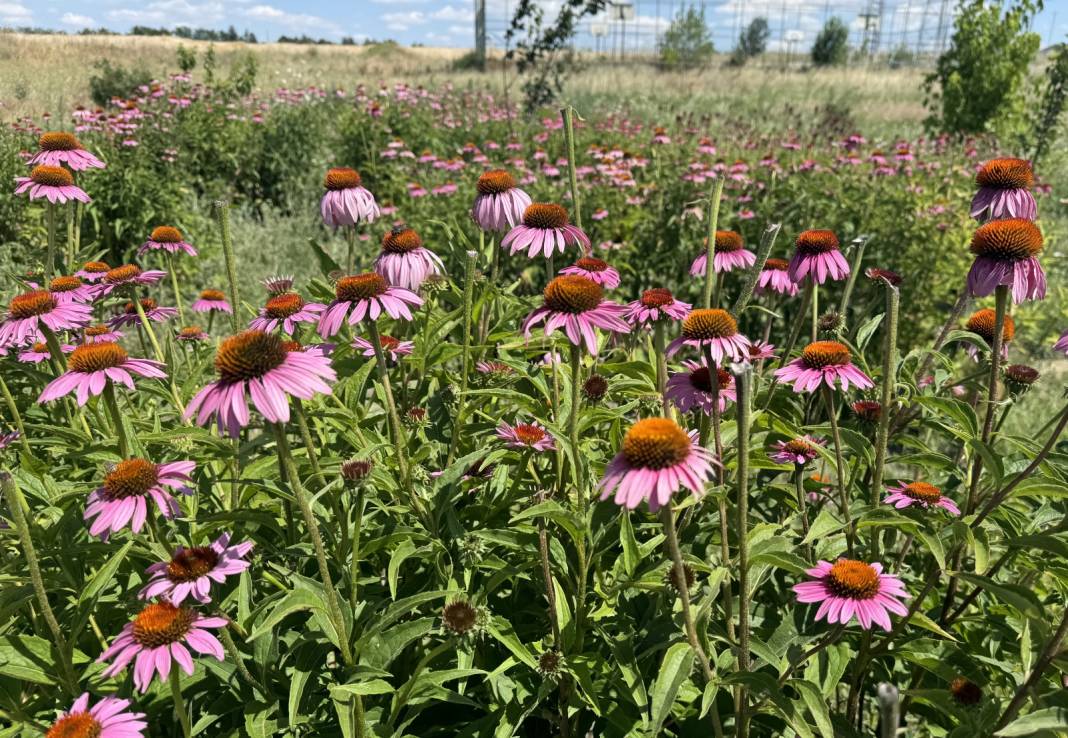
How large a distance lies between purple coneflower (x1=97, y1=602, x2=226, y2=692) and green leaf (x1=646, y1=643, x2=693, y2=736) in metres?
0.69

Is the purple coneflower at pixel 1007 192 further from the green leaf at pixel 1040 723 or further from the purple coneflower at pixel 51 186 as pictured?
the purple coneflower at pixel 51 186

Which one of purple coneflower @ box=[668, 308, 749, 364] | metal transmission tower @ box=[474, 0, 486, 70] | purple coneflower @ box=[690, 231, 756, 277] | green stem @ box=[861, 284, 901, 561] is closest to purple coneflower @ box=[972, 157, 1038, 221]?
green stem @ box=[861, 284, 901, 561]

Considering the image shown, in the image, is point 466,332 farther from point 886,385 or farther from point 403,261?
point 886,385

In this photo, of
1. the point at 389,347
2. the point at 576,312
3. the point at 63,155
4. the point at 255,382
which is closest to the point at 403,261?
the point at 389,347

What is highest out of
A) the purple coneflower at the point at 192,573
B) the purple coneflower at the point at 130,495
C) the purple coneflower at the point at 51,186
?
the purple coneflower at the point at 51,186

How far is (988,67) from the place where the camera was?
8.47m

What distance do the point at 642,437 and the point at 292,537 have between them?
96cm

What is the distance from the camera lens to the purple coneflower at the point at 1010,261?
4.33 feet

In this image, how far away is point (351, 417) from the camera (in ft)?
5.21

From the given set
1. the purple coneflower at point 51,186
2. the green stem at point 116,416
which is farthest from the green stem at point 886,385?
the purple coneflower at point 51,186

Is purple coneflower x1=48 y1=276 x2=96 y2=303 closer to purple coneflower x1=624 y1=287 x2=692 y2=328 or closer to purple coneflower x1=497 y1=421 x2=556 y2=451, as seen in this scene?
purple coneflower x1=497 y1=421 x2=556 y2=451

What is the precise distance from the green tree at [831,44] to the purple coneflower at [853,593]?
45731mm

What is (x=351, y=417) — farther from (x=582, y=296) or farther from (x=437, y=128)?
(x=437, y=128)

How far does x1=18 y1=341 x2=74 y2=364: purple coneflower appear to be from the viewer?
1.86 metres
